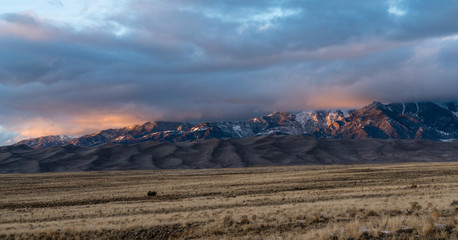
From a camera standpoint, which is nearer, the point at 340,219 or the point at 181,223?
the point at 340,219

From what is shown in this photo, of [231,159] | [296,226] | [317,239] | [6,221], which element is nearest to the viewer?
[317,239]

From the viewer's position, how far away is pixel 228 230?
60.0 feet

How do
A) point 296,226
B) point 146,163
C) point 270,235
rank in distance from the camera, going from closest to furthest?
1. point 270,235
2. point 296,226
3. point 146,163

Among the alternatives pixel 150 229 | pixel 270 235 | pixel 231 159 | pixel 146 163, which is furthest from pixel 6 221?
pixel 231 159

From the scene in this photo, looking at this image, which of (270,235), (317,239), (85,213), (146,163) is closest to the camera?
(317,239)

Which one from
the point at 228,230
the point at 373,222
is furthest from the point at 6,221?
the point at 373,222

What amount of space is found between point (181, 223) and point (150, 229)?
180cm

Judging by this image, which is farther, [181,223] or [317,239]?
[181,223]

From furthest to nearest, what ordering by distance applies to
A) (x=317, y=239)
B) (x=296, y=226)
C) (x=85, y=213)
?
1. (x=85, y=213)
2. (x=296, y=226)
3. (x=317, y=239)

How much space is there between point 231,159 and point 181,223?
171 m

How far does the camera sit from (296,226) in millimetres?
18109

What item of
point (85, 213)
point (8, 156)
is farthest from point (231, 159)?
point (85, 213)

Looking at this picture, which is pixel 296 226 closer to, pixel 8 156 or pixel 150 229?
pixel 150 229

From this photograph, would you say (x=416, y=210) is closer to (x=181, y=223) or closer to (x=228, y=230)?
(x=228, y=230)
